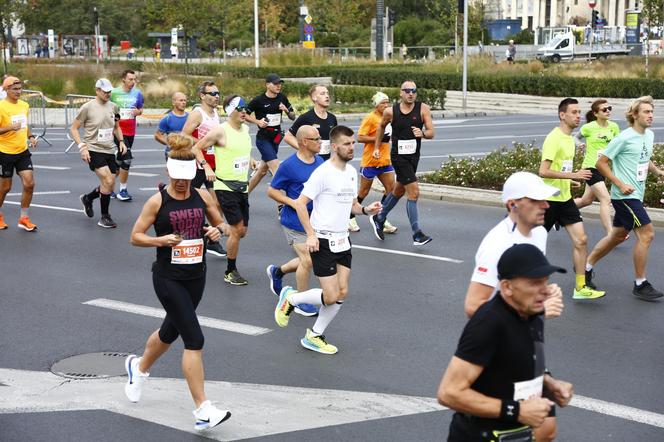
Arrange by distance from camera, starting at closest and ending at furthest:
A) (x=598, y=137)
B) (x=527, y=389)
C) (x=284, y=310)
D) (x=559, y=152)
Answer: (x=527, y=389), (x=284, y=310), (x=559, y=152), (x=598, y=137)

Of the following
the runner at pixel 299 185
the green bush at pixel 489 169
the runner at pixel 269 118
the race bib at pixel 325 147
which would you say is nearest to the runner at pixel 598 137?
the race bib at pixel 325 147

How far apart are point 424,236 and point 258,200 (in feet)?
14.3

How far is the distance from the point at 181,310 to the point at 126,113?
9790 mm

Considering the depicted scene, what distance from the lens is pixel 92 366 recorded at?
7.70 metres

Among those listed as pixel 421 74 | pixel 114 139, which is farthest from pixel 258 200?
pixel 421 74

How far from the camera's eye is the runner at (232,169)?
33.5 ft

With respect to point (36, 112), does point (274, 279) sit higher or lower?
lower

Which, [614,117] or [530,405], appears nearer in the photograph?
[530,405]

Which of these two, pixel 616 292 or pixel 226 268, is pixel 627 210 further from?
pixel 226 268

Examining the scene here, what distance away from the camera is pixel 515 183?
521 cm

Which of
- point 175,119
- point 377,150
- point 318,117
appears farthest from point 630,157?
point 175,119

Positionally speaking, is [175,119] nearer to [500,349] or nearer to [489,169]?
[489,169]

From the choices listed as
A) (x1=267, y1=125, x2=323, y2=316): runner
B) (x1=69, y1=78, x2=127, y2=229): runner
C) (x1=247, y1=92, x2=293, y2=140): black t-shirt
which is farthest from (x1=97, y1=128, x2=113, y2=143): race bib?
(x1=267, y1=125, x2=323, y2=316): runner

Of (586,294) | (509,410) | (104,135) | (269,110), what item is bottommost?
(586,294)
